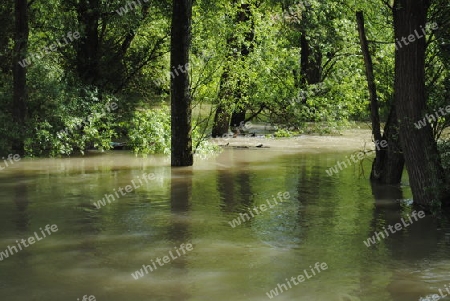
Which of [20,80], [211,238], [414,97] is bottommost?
[211,238]

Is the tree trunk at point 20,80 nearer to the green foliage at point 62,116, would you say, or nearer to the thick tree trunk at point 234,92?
the green foliage at point 62,116

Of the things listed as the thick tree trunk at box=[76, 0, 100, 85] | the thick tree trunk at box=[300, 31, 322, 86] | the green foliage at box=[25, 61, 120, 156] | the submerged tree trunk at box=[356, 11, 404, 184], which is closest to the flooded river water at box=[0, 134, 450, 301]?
the submerged tree trunk at box=[356, 11, 404, 184]

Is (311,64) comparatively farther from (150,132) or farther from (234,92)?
(150,132)

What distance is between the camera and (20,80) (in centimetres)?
1994

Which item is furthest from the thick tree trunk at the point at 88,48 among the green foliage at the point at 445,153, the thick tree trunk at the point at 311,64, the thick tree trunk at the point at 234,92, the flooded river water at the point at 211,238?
the green foliage at the point at 445,153

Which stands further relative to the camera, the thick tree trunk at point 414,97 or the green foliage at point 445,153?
the green foliage at point 445,153

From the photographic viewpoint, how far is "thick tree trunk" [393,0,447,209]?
1148 cm

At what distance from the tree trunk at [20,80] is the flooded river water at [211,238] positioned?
339cm

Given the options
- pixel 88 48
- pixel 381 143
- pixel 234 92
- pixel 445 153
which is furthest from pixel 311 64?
pixel 445 153

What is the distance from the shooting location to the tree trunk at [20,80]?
19.8 m

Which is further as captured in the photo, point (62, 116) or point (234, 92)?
point (234, 92)

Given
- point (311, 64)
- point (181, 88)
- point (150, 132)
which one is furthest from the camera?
point (311, 64)

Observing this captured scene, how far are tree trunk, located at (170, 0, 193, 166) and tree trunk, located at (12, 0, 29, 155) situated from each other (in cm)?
510

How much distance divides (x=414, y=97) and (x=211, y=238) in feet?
14.8
